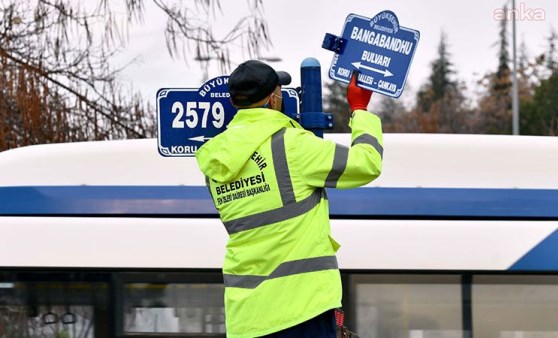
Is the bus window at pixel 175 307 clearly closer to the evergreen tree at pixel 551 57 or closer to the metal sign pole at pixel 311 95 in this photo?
the metal sign pole at pixel 311 95

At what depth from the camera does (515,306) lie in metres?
4.53

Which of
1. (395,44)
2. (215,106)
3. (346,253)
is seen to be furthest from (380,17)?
(346,253)

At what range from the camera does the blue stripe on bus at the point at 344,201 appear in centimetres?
450

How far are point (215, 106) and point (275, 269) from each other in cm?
90

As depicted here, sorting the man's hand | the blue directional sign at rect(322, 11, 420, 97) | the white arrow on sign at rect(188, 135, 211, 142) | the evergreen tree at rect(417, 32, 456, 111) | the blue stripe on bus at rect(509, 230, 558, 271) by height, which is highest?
the evergreen tree at rect(417, 32, 456, 111)

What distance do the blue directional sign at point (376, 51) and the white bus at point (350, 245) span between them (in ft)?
3.66

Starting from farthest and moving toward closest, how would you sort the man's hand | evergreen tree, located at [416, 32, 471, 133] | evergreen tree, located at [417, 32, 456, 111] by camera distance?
evergreen tree, located at [417, 32, 456, 111] < evergreen tree, located at [416, 32, 471, 133] < the man's hand

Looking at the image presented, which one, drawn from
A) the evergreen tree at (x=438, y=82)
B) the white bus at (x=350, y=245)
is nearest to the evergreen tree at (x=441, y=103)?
the evergreen tree at (x=438, y=82)

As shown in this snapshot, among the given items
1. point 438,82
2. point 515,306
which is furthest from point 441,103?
point 515,306

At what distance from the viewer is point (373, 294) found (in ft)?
14.8

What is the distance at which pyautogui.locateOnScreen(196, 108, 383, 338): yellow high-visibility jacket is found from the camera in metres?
3.17

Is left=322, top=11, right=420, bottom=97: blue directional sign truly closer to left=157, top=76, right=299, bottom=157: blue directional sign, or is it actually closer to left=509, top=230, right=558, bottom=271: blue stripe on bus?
left=157, top=76, right=299, bottom=157: blue directional sign

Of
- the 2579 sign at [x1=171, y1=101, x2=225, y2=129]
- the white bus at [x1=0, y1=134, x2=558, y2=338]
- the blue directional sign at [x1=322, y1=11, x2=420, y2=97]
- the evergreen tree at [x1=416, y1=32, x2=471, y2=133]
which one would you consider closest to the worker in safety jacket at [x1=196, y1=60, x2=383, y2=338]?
the blue directional sign at [x1=322, y1=11, x2=420, y2=97]

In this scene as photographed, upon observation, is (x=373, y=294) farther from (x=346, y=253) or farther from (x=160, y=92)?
(x=160, y=92)
